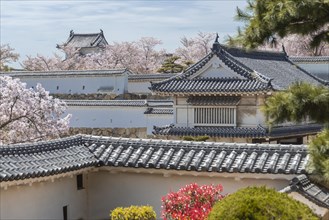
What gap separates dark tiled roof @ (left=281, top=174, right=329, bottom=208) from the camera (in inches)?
376

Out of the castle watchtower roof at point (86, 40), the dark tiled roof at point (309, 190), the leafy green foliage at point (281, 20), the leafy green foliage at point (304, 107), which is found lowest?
the dark tiled roof at point (309, 190)

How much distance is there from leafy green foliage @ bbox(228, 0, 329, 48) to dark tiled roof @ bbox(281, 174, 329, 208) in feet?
8.62

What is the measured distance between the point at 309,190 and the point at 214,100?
Result: 41.2 ft

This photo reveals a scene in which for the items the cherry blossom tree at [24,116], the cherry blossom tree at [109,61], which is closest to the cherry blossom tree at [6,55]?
the cherry blossom tree at [109,61]

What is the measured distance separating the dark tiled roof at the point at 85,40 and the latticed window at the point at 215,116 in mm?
41443

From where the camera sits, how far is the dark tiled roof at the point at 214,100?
21.8m

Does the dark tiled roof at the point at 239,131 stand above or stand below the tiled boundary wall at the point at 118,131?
above

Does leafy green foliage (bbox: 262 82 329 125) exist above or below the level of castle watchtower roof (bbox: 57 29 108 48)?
below

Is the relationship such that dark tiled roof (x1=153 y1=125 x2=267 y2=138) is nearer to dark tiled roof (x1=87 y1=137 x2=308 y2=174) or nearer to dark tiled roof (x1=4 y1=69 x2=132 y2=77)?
dark tiled roof (x1=87 y1=137 x2=308 y2=174)

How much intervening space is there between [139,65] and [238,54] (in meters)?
29.9

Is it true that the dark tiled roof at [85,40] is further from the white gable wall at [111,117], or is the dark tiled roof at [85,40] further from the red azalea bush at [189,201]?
the red azalea bush at [189,201]

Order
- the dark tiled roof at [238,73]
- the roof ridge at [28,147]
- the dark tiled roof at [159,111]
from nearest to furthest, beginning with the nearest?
the roof ridge at [28,147], the dark tiled roof at [238,73], the dark tiled roof at [159,111]

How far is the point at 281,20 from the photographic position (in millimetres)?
7477

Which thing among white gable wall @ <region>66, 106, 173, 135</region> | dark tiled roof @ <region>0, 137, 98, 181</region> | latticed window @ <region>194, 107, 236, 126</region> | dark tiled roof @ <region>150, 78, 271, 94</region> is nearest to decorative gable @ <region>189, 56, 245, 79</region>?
dark tiled roof @ <region>150, 78, 271, 94</region>
